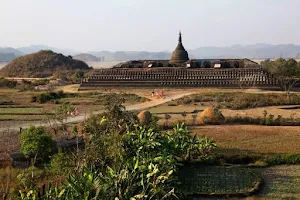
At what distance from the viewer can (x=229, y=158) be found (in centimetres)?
2294

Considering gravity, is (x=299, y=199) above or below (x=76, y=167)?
below

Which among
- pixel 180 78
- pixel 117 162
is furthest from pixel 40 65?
pixel 117 162

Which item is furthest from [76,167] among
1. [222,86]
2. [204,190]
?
[222,86]

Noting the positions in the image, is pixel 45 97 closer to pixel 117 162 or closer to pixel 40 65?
pixel 117 162

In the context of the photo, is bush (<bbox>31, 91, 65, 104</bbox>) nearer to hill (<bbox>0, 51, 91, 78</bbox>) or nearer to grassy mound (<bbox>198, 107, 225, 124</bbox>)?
grassy mound (<bbox>198, 107, 225, 124</bbox>)

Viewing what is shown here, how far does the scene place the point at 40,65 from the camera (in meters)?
110

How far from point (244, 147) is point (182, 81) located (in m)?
32.6

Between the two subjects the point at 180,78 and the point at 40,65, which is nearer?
the point at 180,78

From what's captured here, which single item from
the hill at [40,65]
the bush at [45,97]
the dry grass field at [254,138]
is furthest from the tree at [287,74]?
the hill at [40,65]

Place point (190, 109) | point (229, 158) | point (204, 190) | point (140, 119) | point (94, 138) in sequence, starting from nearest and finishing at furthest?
point (204, 190), point (94, 138), point (229, 158), point (140, 119), point (190, 109)

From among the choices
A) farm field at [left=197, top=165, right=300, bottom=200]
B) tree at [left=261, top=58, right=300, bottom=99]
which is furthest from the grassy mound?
tree at [left=261, top=58, right=300, bottom=99]

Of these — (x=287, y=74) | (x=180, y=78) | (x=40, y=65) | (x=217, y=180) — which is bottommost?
(x=217, y=180)

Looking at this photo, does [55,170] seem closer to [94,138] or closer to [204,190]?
[94,138]

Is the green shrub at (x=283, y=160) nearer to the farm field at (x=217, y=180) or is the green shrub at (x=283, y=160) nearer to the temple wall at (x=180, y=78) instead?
the farm field at (x=217, y=180)
